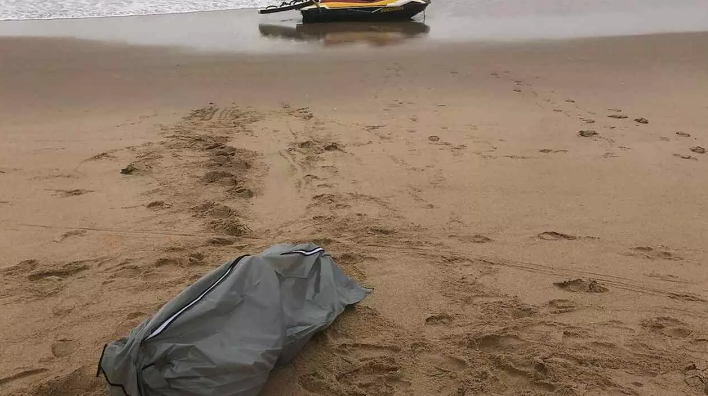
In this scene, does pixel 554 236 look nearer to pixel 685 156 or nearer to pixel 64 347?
pixel 685 156

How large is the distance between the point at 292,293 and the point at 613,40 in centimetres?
861

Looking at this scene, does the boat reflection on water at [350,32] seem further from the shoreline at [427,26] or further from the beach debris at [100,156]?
the beach debris at [100,156]

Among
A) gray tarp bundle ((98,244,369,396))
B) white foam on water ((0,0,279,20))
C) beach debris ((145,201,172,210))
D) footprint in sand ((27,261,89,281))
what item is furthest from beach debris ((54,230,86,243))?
white foam on water ((0,0,279,20))

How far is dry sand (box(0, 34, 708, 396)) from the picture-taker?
269 centimetres

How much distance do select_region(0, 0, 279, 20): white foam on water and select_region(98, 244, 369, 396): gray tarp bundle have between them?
1099cm

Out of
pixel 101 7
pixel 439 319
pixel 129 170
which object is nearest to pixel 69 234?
pixel 129 170

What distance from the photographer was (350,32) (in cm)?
1088

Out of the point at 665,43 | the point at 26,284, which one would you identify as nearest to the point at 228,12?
the point at 665,43

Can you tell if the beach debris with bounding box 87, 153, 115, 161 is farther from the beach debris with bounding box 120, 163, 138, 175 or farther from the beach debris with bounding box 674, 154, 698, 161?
the beach debris with bounding box 674, 154, 698, 161

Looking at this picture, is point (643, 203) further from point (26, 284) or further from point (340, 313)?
point (26, 284)

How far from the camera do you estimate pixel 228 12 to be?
12.5 m

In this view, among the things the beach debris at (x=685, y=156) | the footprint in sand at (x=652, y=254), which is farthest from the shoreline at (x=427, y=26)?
the footprint in sand at (x=652, y=254)

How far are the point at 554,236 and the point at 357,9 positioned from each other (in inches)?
353

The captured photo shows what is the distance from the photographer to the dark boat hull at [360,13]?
1153cm
